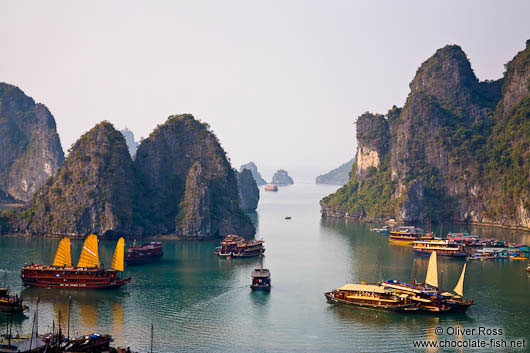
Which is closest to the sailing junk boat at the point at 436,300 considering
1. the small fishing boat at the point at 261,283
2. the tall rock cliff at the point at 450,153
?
the small fishing boat at the point at 261,283

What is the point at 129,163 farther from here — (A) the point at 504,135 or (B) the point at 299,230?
(A) the point at 504,135

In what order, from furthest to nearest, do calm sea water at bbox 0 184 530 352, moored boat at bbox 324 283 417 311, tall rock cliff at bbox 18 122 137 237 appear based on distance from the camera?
1. tall rock cliff at bbox 18 122 137 237
2. moored boat at bbox 324 283 417 311
3. calm sea water at bbox 0 184 530 352

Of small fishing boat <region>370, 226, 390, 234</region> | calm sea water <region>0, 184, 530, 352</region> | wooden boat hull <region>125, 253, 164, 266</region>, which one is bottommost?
calm sea water <region>0, 184, 530, 352</region>

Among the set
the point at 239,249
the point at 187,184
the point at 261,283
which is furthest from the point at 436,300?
the point at 187,184

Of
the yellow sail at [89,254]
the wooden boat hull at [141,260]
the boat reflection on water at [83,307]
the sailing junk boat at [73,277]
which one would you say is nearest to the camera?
the boat reflection on water at [83,307]

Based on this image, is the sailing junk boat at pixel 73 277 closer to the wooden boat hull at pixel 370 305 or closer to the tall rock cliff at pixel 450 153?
the wooden boat hull at pixel 370 305

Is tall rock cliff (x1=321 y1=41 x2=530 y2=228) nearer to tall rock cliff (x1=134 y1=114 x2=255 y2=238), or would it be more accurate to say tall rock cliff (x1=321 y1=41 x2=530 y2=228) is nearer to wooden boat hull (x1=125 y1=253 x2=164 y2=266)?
tall rock cliff (x1=134 y1=114 x2=255 y2=238)

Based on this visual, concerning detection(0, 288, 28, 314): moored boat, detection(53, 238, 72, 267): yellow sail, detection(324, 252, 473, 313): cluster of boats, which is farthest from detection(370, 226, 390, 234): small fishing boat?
Answer: detection(0, 288, 28, 314): moored boat

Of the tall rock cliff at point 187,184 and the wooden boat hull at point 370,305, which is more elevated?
the tall rock cliff at point 187,184
